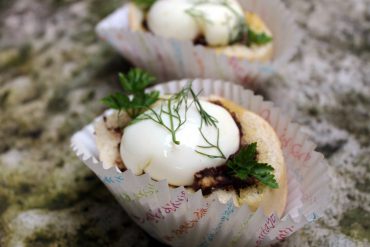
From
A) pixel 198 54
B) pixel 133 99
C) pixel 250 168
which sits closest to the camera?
pixel 250 168

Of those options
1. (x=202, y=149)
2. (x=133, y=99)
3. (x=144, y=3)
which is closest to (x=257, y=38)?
(x=144, y=3)

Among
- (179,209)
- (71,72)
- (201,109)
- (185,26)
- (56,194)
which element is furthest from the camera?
(71,72)

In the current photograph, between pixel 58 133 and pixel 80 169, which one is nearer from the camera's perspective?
pixel 80 169

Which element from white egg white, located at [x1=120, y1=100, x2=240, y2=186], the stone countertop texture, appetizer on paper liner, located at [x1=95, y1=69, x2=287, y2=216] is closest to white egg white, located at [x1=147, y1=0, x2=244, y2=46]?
the stone countertop texture

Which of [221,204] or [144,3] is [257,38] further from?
[221,204]

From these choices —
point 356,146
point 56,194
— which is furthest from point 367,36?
point 56,194

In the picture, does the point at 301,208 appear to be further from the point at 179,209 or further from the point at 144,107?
the point at 144,107

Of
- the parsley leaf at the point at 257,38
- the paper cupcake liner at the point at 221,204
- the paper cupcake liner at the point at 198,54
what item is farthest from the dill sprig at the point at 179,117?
the parsley leaf at the point at 257,38

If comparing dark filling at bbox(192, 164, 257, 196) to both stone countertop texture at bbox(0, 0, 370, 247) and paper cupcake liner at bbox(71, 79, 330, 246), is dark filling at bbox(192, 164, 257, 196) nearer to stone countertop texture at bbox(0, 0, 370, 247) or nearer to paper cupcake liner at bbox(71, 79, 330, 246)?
paper cupcake liner at bbox(71, 79, 330, 246)
